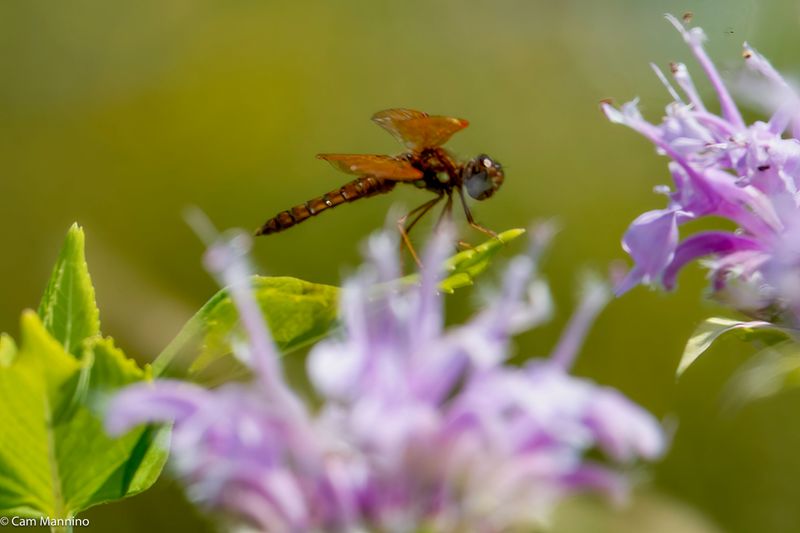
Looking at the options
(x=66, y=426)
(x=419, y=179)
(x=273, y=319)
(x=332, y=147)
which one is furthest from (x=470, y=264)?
(x=332, y=147)

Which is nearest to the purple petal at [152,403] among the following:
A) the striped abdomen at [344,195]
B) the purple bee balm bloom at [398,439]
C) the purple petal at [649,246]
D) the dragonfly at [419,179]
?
the purple bee balm bloom at [398,439]

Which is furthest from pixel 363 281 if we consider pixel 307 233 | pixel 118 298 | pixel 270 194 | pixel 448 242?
pixel 270 194

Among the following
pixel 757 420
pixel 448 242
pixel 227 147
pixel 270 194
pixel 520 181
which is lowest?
pixel 757 420

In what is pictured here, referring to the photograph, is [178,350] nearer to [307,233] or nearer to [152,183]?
[307,233]

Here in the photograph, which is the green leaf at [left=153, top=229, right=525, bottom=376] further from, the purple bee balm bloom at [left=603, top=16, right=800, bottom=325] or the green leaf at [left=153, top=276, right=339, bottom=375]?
the purple bee balm bloom at [left=603, top=16, right=800, bottom=325]

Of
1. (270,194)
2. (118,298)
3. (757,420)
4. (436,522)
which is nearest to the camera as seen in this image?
(436,522)

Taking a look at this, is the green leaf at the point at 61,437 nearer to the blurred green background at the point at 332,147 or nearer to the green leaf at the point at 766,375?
the green leaf at the point at 766,375

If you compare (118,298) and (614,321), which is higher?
(118,298)

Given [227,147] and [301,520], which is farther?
[227,147]
